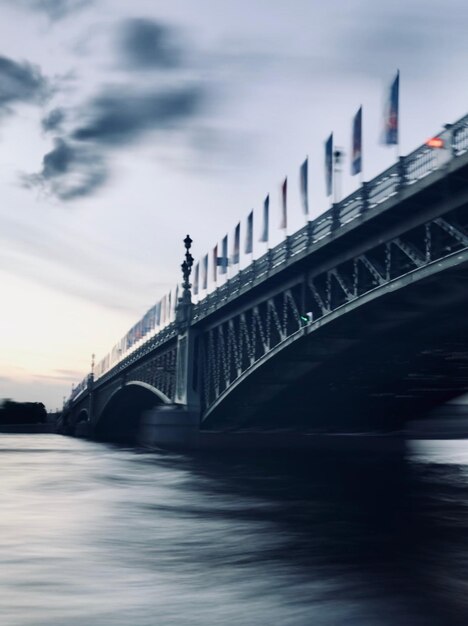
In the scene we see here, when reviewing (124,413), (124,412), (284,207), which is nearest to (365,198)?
(284,207)

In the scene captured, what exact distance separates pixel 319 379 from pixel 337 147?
1665 cm

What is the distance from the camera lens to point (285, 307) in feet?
159

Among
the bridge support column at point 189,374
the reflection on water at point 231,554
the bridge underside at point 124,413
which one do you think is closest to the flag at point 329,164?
the reflection on water at point 231,554

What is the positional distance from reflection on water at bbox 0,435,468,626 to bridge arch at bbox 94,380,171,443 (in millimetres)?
73266

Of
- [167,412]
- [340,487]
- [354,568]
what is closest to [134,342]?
[167,412]

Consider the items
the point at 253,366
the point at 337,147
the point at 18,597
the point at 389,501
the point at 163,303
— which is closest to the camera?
the point at 18,597

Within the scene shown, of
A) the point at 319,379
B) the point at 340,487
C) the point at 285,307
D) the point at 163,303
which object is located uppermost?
the point at 163,303

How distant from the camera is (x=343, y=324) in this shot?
139 ft

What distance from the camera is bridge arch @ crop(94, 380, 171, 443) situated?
4303 inches

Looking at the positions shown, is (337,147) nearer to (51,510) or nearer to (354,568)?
Answer: (51,510)

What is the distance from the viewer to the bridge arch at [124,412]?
109287mm

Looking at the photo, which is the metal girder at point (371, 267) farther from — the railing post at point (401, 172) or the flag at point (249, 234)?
the flag at point (249, 234)

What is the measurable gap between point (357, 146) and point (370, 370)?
19004 mm

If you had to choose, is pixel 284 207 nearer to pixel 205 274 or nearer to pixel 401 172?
pixel 401 172
